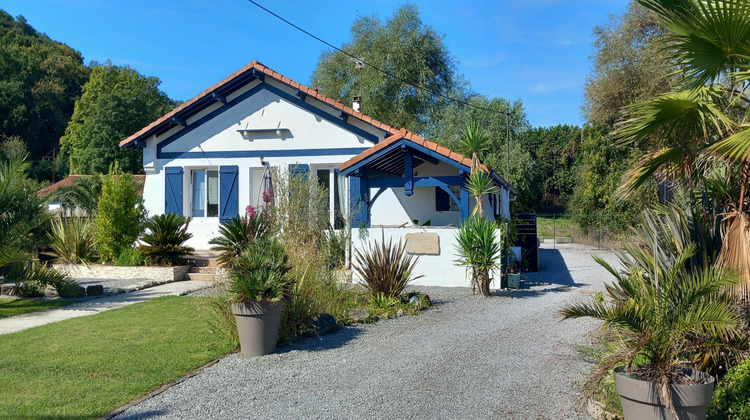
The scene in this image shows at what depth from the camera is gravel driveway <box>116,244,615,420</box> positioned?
470cm

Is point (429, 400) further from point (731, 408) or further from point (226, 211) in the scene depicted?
point (226, 211)

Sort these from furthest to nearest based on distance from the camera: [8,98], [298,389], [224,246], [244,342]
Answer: [8,98]
[224,246]
[244,342]
[298,389]

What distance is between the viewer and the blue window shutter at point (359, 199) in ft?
39.6

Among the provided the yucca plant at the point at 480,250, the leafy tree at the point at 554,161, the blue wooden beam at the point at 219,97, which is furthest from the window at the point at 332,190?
the leafy tree at the point at 554,161

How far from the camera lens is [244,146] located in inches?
624

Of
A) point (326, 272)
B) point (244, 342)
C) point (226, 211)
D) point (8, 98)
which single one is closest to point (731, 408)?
point (244, 342)

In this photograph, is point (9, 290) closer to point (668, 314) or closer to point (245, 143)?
point (245, 143)

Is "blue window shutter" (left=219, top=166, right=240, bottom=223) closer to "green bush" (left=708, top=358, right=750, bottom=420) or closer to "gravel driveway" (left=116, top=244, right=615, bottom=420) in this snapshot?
"gravel driveway" (left=116, top=244, right=615, bottom=420)

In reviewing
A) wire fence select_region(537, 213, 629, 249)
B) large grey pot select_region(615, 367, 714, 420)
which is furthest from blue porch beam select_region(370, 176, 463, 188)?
wire fence select_region(537, 213, 629, 249)

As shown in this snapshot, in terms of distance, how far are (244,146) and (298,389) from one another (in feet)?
38.2

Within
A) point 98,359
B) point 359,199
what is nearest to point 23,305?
point 98,359

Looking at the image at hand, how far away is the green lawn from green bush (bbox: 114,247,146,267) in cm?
437

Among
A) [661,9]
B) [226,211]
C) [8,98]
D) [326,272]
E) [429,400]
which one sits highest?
[8,98]

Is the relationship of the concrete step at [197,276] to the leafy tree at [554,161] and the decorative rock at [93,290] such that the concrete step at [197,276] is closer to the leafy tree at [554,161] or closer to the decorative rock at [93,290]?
the decorative rock at [93,290]
